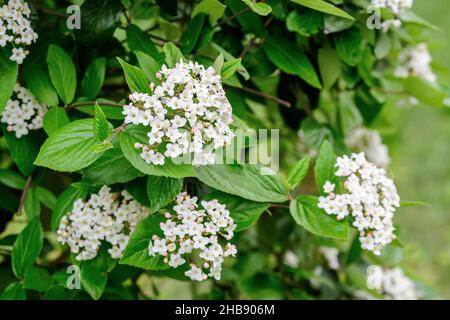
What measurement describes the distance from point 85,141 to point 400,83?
966mm

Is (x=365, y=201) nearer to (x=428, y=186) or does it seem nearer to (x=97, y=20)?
(x=97, y=20)

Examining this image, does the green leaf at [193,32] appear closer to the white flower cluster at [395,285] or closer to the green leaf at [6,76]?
the green leaf at [6,76]

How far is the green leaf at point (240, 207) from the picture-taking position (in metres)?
1.01

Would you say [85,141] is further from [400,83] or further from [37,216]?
[400,83]

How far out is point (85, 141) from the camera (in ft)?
3.02

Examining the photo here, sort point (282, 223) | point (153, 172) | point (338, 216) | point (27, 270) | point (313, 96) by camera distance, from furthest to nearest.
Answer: point (282, 223) → point (313, 96) → point (27, 270) → point (338, 216) → point (153, 172)

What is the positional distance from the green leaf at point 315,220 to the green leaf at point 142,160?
245mm

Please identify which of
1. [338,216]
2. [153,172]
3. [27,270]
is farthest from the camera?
[27,270]

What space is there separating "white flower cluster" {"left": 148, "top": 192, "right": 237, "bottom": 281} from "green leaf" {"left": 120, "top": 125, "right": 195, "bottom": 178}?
8cm

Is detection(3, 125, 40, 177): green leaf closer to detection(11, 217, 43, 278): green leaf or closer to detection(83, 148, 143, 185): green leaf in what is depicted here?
detection(11, 217, 43, 278): green leaf

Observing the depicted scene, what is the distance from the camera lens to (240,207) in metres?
1.02

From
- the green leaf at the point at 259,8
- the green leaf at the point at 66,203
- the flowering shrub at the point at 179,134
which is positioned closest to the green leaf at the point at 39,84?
the flowering shrub at the point at 179,134
